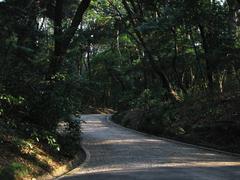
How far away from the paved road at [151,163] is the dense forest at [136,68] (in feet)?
5.16

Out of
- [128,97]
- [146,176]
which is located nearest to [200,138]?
[146,176]

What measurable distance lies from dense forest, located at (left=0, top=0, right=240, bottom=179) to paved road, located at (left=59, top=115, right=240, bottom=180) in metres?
1.57

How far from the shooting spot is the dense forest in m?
17.1

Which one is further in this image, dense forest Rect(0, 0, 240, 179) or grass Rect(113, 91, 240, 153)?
grass Rect(113, 91, 240, 153)

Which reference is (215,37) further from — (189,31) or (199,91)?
(199,91)

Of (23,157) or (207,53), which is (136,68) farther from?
(23,157)

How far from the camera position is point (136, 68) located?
4191cm

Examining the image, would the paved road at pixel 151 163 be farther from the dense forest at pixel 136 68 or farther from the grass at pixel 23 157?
the dense forest at pixel 136 68

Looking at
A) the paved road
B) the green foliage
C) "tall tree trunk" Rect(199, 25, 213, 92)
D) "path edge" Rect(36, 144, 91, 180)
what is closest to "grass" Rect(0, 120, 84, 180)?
the green foliage

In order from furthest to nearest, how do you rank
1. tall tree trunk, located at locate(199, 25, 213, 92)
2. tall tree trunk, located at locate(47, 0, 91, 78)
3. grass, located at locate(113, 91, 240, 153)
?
tall tree trunk, located at locate(199, 25, 213, 92) < grass, located at locate(113, 91, 240, 153) < tall tree trunk, located at locate(47, 0, 91, 78)

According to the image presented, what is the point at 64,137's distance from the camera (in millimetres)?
18719

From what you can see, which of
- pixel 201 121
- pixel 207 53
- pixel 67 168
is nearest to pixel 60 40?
pixel 67 168

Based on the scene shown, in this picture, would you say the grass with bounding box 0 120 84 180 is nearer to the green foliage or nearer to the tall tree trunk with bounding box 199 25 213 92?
the green foliage

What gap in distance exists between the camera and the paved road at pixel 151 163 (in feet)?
44.7
